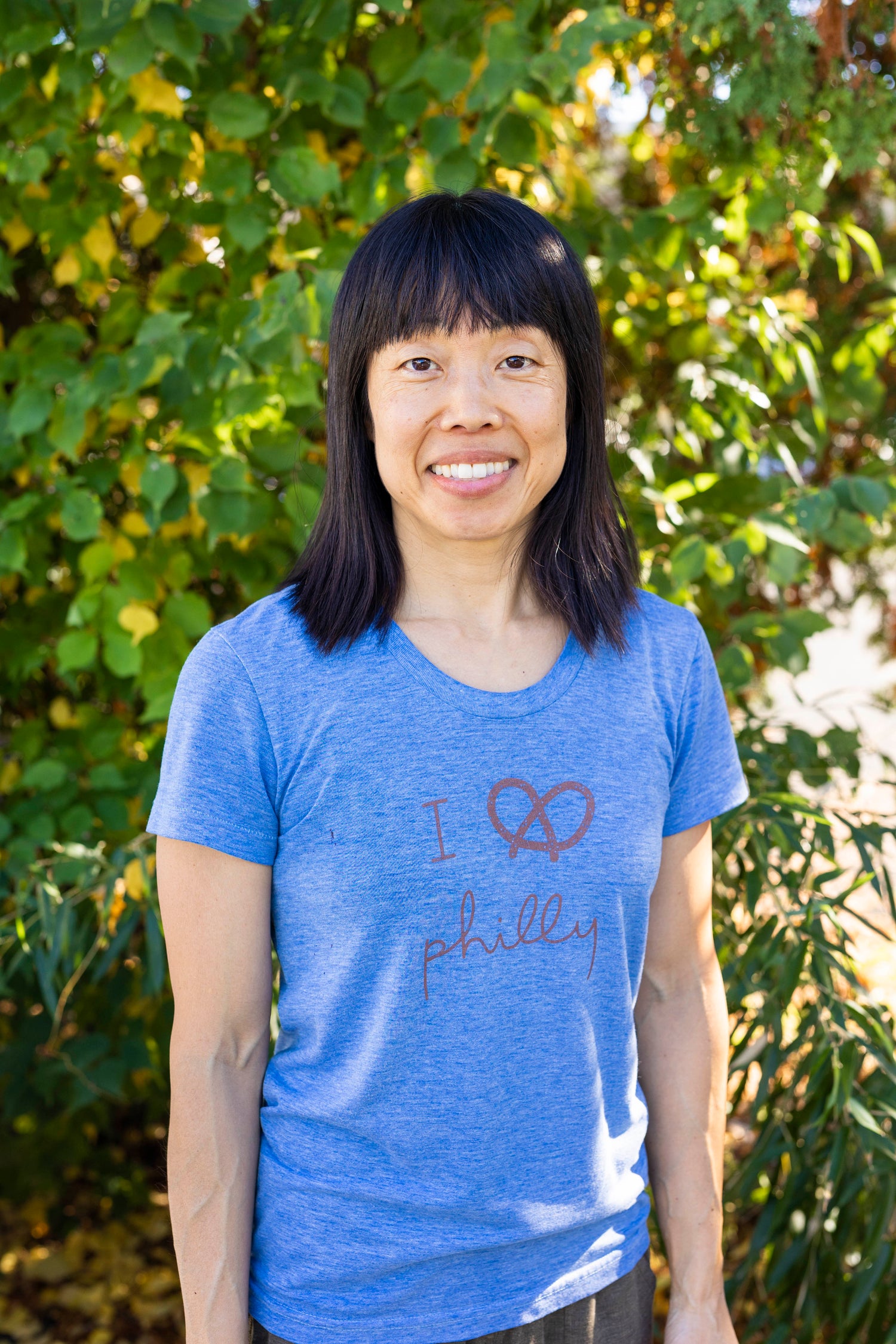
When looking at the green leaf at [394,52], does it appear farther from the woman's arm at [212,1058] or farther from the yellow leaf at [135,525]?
the woman's arm at [212,1058]

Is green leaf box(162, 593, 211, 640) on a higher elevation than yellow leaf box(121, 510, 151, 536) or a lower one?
lower

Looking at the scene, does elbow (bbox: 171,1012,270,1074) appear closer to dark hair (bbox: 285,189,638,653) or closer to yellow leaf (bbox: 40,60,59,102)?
dark hair (bbox: 285,189,638,653)

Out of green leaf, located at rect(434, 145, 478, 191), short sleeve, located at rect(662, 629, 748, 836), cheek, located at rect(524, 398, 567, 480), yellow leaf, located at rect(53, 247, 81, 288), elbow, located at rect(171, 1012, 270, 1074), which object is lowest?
elbow, located at rect(171, 1012, 270, 1074)

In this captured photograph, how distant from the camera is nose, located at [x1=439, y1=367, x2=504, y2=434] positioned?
1104 mm

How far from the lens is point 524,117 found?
1.87m

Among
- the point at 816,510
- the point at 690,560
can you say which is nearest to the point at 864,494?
the point at 816,510

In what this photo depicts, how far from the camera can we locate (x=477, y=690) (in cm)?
117

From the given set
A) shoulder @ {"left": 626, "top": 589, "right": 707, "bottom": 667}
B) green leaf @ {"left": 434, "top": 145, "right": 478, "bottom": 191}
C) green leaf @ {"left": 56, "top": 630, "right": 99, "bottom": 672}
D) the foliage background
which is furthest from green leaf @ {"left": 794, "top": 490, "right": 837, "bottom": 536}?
green leaf @ {"left": 56, "top": 630, "right": 99, "bottom": 672}

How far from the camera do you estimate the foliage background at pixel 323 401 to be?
67.4 inches

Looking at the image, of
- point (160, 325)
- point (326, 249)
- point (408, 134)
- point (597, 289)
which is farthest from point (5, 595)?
point (597, 289)

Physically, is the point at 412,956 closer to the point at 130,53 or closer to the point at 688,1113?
the point at 688,1113

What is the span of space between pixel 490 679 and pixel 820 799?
3.50 feet

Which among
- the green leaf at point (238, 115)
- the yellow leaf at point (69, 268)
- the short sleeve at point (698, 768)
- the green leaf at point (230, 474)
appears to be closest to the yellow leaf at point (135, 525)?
the green leaf at point (230, 474)

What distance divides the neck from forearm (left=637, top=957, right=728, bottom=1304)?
1.64 ft
